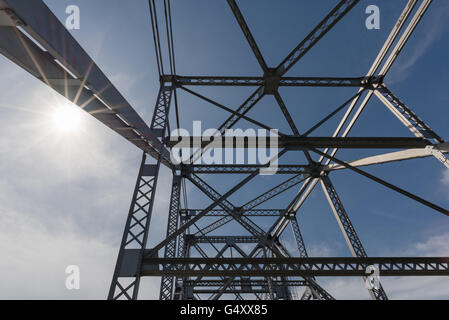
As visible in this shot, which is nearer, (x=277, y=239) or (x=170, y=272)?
(x=170, y=272)

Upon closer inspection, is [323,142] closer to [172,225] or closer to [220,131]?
[220,131]

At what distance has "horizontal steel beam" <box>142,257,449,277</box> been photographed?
22.2ft

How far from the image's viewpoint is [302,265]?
23.2 feet

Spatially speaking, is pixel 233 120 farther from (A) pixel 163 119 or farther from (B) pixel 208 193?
(B) pixel 208 193

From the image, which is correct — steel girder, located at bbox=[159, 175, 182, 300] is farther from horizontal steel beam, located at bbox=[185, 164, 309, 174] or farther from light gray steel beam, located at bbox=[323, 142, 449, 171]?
light gray steel beam, located at bbox=[323, 142, 449, 171]

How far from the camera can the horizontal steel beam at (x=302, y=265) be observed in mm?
6777

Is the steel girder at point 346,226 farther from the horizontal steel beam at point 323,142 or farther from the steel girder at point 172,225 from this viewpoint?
the steel girder at point 172,225

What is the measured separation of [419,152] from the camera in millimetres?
8195

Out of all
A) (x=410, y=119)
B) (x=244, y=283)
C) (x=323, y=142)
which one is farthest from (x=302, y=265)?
(x=244, y=283)
